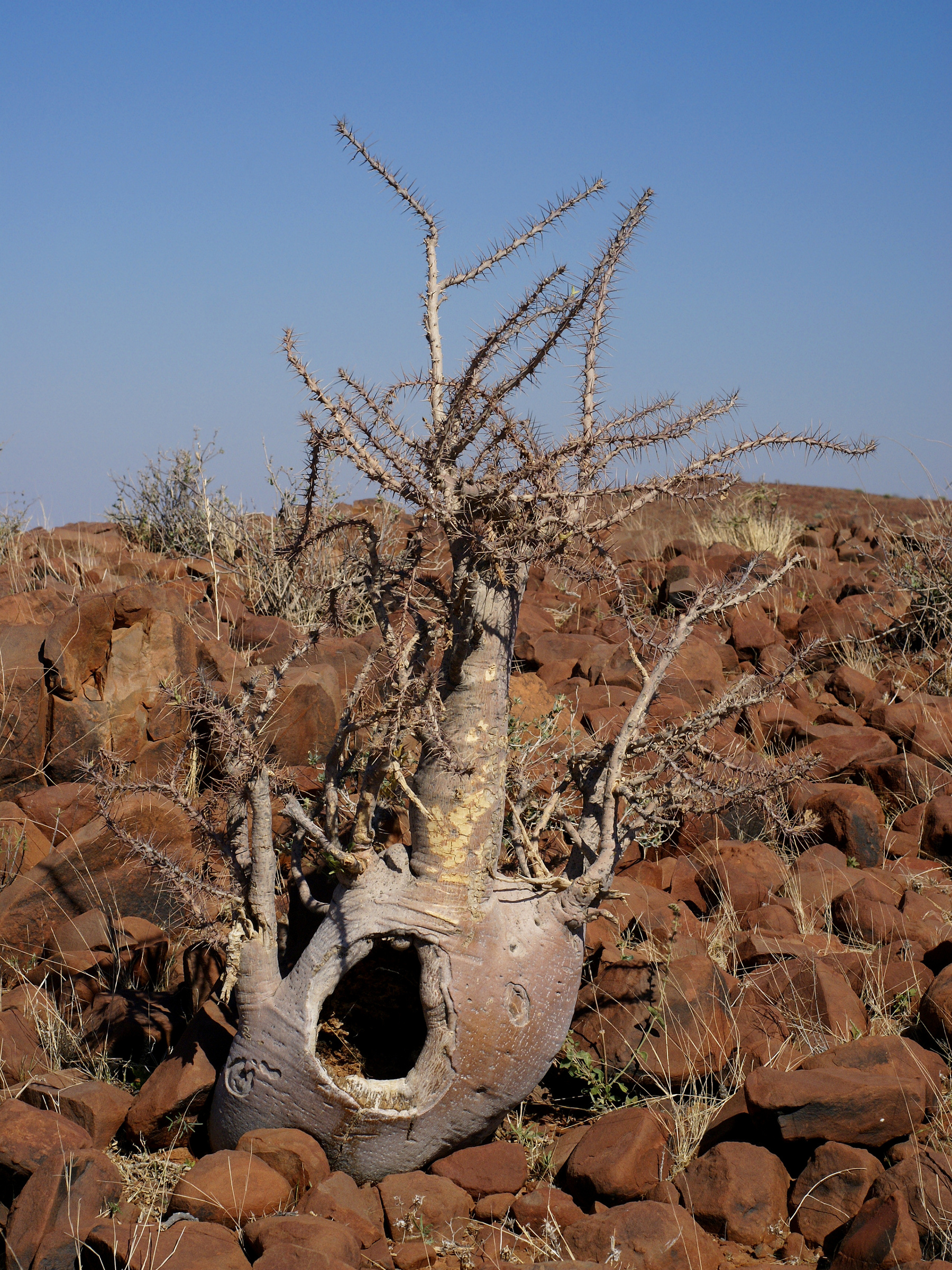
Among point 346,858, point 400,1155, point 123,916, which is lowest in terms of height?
point 400,1155

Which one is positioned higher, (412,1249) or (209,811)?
(209,811)

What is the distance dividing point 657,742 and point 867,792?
1.55 metres

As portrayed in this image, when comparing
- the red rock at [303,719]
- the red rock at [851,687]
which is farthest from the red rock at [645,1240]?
the red rock at [851,687]

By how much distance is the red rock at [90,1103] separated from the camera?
7.88 ft

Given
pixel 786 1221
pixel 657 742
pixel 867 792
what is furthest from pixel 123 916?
pixel 867 792

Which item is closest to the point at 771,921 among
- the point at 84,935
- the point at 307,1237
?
the point at 307,1237

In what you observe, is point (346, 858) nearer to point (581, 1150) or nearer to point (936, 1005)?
point (581, 1150)

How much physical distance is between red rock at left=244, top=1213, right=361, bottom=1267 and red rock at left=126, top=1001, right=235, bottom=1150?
1.57 feet

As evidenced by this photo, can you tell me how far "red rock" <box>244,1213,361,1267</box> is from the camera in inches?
78.3

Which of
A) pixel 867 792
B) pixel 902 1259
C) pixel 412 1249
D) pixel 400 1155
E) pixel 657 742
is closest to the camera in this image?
pixel 902 1259

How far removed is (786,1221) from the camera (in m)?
2.18

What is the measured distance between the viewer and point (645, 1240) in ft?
6.70

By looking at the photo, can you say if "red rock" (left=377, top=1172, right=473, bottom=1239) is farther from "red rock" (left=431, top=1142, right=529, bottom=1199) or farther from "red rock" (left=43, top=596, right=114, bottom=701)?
"red rock" (left=43, top=596, right=114, bottom=701)

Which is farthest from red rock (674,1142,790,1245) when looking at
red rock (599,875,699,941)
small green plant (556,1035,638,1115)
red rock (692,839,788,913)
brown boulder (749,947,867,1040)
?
red rock (692,839,788,913)
